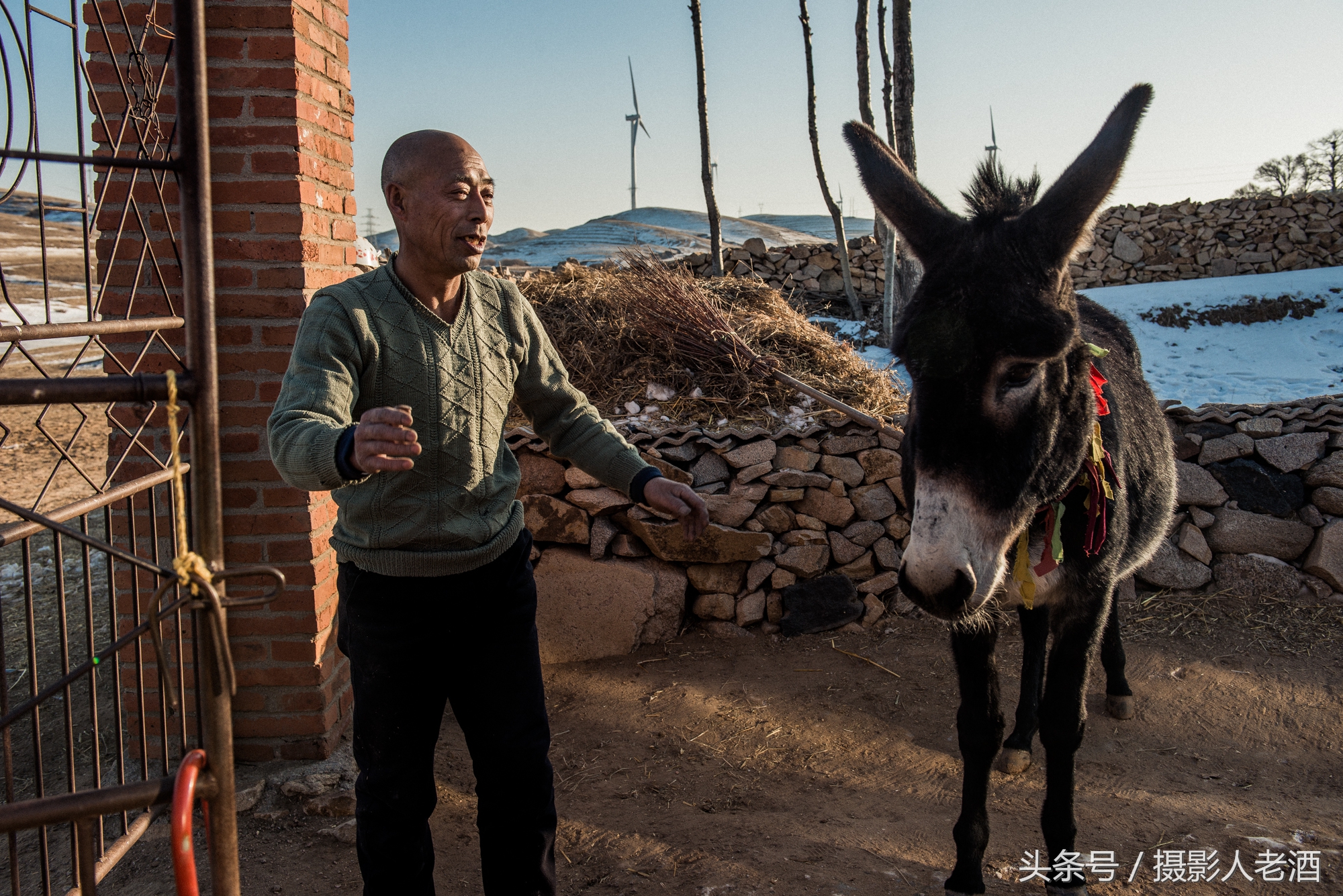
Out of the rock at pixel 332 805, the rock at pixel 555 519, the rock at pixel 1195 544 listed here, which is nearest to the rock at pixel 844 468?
the rock at pixel 555 519

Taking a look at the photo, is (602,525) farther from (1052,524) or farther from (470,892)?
(1052,524)

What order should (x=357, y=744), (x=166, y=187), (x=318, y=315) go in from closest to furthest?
(x=318, y=315) → (x=357, y=744) → (x=166, y=187)

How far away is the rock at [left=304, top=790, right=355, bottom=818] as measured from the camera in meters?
2.99

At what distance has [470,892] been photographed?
2.66 m

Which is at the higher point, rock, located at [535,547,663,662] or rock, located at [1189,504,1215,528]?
rock, located at [1189,504,1215,528]

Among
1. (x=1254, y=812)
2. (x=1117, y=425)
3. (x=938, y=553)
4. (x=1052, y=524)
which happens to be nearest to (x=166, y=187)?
(x=938, y=553)

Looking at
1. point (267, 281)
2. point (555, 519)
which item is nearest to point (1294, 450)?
point (555, 519)

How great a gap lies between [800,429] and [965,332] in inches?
115

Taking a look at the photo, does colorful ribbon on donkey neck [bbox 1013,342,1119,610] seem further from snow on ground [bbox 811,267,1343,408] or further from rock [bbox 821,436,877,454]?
snow on ground [bbox 811,267,1343,408]

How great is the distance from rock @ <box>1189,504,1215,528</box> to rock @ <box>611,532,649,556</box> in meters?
3.38

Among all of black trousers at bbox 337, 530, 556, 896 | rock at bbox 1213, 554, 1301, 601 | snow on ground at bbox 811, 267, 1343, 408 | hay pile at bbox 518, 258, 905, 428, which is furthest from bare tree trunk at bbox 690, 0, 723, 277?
black trousers at bbox 337, 530, 556, 896

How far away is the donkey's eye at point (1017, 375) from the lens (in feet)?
6.45

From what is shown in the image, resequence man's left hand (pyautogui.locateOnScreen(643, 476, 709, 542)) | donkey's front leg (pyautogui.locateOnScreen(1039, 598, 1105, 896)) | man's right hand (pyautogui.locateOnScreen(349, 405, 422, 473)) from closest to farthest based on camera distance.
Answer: man's right hand (pyautogui.locateOnScreen(349, 405, 422, 473))
man's left hand (pyautogui.locateOnScreen(643, 476, 709, 542))
donkey's front leg (pyautogui.locateOnScreen(1039, 598, 1105, 896))

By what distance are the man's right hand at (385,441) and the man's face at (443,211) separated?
0.67 m
